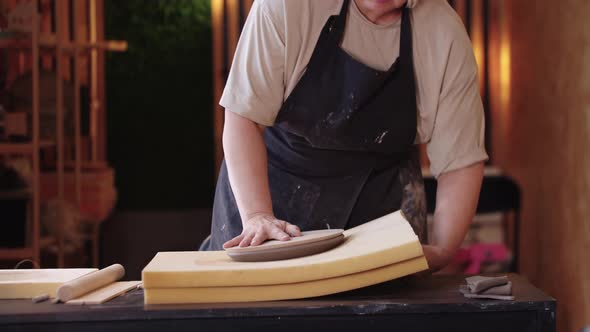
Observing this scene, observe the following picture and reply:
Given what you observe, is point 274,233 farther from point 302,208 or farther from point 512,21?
point 512,21

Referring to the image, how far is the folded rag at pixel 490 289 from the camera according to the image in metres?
1.01

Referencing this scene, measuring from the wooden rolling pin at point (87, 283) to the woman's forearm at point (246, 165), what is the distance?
0.90 feet

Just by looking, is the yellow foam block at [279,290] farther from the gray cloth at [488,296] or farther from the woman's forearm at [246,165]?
the woman's forearm at [246,165]

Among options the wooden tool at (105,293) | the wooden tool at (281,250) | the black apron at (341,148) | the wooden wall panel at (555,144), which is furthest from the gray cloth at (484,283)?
the wooden wall panel at (555,144)

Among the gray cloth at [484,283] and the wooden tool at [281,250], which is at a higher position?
the wooden tool at [281,250]

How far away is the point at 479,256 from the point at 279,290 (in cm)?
369

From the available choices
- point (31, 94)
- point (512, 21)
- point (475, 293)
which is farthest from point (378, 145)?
point (512, 21)

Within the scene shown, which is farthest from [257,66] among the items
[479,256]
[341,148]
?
[479,256]

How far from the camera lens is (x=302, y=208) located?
5.50 ft

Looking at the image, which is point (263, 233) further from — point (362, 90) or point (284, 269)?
point (362, 90)

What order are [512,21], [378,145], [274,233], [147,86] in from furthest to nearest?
[147,86]
[512,21]
[378,145]
[274,233]

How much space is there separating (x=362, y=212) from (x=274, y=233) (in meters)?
0.48

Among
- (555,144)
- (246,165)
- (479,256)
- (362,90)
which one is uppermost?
(362,90)

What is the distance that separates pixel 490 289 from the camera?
3.35 feet
